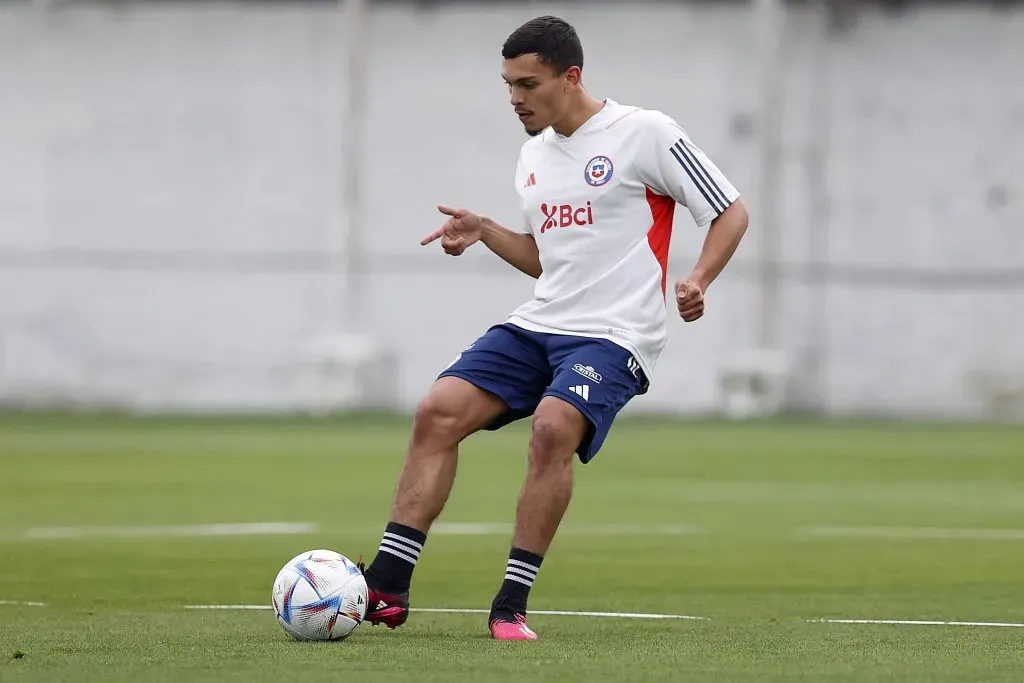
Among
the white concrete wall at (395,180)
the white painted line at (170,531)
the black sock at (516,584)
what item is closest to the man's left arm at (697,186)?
the black sock at (516,584)

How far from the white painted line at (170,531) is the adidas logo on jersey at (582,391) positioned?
489 cm

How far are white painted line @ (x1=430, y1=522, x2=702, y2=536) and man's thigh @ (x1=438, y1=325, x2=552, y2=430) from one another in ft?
14.4

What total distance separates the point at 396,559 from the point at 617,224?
1.51 meters

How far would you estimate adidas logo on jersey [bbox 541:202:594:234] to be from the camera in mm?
7570

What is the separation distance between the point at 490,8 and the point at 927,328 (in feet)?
26.9

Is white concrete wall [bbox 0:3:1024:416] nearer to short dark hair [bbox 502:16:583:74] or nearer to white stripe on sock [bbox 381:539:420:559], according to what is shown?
short dark hair [bbox 502:16:583:74]

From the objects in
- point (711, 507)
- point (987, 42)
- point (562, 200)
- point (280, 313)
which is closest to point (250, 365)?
point (280, 313)

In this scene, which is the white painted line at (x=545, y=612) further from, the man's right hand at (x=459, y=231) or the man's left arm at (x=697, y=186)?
the man's right hand at (x=459, y=231)

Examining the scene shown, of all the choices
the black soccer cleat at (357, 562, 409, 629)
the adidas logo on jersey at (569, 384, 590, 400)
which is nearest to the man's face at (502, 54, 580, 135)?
the adidas logo on jersey at (569, 384, 590, 400)

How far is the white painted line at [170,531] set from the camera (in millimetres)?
11711

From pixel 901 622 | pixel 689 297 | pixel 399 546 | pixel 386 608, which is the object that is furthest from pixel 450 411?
pixel 901 622

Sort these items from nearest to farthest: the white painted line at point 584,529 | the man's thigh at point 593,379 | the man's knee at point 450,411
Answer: the man's thigh at point 593,379
the man's knee at point 450,411
the white painted line at point 584,529

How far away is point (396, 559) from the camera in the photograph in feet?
24.1

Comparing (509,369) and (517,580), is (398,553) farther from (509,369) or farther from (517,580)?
(509,369)
